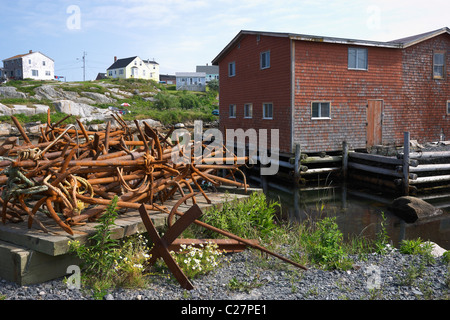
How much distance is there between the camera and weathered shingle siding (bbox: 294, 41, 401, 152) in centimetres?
1864

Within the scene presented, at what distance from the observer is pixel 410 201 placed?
42.1 ft

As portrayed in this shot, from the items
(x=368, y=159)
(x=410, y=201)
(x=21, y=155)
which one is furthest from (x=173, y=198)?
(x=368, y=159)

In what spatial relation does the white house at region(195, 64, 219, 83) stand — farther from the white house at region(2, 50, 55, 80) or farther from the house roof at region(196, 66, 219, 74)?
the white house at region(2, 50, 55, 80)

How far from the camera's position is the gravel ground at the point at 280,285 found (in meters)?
4.29

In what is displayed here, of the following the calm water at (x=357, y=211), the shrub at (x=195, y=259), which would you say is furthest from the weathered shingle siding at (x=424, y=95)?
the shrub at (x=195, y=259)

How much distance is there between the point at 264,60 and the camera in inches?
818

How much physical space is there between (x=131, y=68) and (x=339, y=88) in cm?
7803

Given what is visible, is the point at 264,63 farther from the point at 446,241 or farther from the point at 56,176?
the point at 56,176

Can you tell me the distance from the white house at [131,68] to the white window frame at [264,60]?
7399 centimetres

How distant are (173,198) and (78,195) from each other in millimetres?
2353

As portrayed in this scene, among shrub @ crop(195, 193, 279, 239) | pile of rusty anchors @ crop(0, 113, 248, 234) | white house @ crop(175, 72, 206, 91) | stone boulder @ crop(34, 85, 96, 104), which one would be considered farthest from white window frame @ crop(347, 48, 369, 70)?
white house @ crop(175, 72, 206, 91)

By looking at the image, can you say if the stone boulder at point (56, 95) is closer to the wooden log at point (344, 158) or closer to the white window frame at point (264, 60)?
the white window frame at point (264, 60)

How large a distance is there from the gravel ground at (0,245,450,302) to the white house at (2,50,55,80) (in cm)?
8570

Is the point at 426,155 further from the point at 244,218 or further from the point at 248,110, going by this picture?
the point at 244,218
